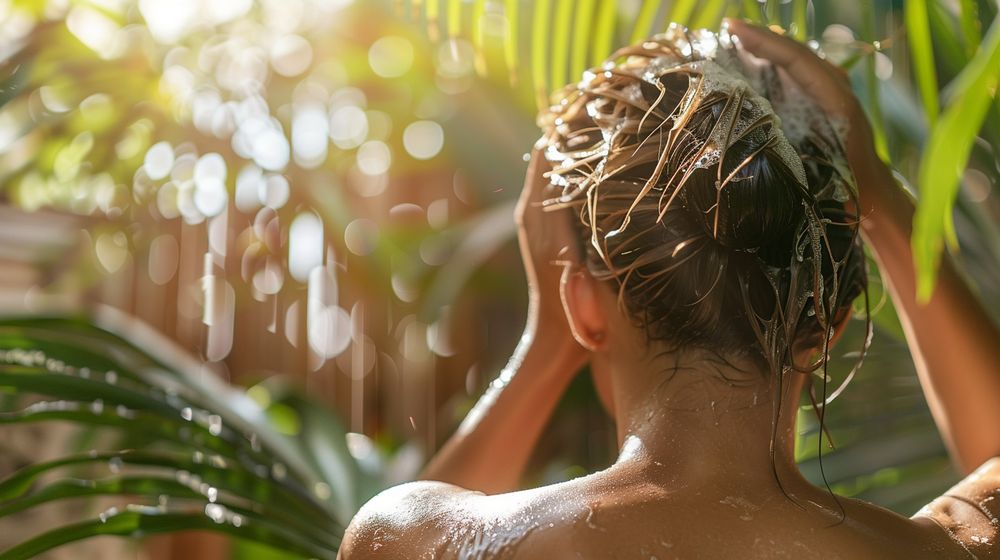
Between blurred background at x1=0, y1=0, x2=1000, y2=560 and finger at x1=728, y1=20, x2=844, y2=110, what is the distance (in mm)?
63

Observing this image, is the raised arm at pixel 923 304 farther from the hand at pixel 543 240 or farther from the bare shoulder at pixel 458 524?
the bare shoulder at pixel 458 524

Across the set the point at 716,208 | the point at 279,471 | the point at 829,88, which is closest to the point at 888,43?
the point at 829,88

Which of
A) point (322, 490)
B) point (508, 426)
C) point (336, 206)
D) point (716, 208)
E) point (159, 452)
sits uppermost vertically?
point (716, 208)

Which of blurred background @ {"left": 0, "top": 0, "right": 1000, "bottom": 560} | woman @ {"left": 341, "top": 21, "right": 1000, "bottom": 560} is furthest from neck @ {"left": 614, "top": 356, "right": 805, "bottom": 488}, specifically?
blurred background @ {"left": 0, "top": 0, "right": 1000, "bottom": 560}

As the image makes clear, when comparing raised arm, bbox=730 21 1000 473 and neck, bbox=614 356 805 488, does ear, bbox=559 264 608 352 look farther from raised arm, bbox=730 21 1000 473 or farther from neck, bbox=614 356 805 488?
raised arm, bbox=730 21 1000 473

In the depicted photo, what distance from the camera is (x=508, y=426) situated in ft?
2.68

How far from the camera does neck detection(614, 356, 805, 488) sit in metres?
0.59

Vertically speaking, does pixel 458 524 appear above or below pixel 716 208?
below

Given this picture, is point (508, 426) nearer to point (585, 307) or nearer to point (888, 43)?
point (585, 307)

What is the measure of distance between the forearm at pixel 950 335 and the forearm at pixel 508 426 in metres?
0.25

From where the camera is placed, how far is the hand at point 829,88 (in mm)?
661

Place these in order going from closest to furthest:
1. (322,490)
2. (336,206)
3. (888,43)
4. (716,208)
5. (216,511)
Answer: (716,208), (888,43), (216,511), (322,490), (336,206)

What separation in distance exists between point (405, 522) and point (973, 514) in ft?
1.19

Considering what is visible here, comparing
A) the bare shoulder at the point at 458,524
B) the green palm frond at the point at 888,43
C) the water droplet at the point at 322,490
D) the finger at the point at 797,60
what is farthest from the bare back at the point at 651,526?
the water droplet at the point at 322,490
